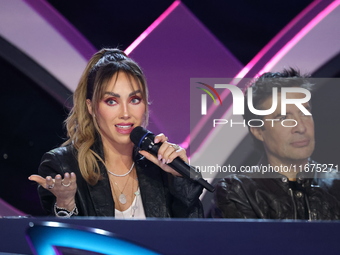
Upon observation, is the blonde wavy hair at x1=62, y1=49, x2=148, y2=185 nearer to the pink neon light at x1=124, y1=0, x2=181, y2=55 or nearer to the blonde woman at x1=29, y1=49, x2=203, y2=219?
the blonde woman at x1=29, y1=49, x2=203, y2=219

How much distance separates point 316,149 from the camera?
2252mm

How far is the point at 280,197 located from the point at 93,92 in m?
0.88

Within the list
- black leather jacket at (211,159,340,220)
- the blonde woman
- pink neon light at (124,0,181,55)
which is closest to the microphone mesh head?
the blonde woman

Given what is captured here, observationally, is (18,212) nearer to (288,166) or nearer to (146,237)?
(288,166)

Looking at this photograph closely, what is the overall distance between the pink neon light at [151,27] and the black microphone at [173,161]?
2.45 feet

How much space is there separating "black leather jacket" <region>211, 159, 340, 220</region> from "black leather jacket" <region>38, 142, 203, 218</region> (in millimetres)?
190

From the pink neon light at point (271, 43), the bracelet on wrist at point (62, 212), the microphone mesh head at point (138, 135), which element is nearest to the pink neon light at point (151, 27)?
the pink neon light at point (271, 43)

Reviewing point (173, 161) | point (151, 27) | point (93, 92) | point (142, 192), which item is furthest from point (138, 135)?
point (151, 27)

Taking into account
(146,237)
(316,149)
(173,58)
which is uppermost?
(173,58)

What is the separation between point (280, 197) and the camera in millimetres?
2082

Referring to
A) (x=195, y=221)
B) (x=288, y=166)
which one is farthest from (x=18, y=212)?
(x=195, y=221)

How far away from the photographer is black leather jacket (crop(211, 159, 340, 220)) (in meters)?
2.04

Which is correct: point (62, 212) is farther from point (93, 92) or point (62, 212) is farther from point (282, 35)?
point (282, 35)

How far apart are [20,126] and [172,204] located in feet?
3.08
